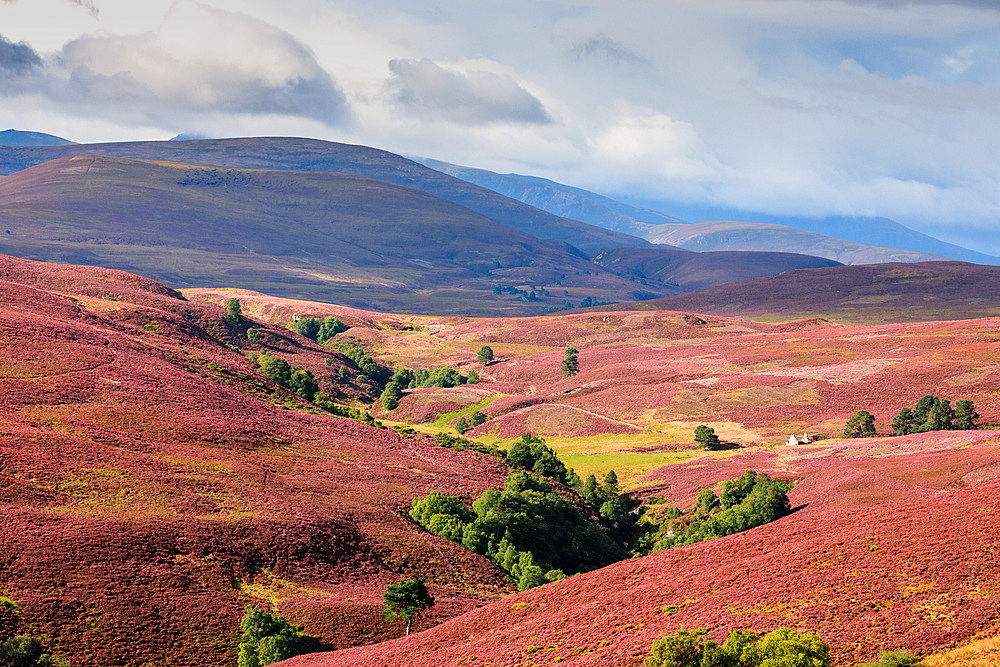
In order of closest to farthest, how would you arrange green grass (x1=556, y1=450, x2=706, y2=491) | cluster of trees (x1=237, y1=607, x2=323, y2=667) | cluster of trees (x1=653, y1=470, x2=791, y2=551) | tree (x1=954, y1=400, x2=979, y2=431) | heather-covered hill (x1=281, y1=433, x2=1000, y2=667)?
heather-covered hill (x1=281, y1=433, x2=1000, y2=667) → cluster of trees (x1=237, y1=607, x2=323, y2=667) → cluster of trees (x1=653, y1=470, x2=791, y2=551) → green grass (x1=556, y1=450, x2=706, y2=491) → tree (x1=954, y1=400, x2=979, y2=431)

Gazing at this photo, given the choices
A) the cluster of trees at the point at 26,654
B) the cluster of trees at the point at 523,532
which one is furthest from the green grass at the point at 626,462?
the cluster of trees at the point at 26,654

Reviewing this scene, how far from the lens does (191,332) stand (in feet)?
374

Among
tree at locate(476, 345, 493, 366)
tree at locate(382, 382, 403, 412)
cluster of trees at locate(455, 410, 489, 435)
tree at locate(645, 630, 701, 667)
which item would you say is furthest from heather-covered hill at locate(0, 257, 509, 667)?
tree at locate(476, 345, 493, 366)

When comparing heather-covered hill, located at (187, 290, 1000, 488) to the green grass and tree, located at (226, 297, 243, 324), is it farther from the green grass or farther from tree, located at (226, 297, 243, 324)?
tree, located at (226, 297, 243, 324)

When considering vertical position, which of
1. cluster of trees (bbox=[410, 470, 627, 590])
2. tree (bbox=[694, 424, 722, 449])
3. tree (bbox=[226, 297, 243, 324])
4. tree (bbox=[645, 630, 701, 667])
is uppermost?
tree (bbox=[226, 297, 243, 324])

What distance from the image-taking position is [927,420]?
100562mm

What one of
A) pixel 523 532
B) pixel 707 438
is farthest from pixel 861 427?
pixel 523 532

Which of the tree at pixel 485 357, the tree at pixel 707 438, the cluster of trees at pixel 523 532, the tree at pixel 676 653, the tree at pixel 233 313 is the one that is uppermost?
the tree at pixel 233 313

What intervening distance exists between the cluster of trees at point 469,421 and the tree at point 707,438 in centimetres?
4052

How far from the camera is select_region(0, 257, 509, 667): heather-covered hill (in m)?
44.0

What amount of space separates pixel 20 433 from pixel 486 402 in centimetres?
9584

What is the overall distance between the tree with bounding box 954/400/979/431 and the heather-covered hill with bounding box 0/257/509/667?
63023mm

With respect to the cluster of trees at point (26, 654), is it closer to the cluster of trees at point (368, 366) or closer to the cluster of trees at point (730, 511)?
the cluster of trees at point (730, 511)

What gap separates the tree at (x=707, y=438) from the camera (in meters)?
106
